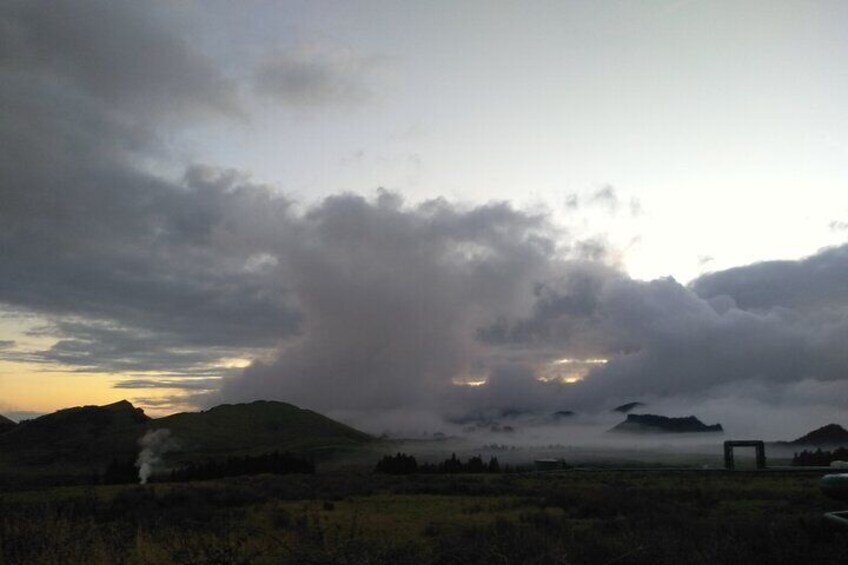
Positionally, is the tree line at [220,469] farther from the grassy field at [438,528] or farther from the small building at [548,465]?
the grassy field at [438,528]

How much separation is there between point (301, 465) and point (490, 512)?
89.8 meters

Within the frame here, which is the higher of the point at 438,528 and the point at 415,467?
the point at 438,528

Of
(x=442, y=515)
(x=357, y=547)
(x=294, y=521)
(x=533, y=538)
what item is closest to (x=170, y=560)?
(x=357, y=547)

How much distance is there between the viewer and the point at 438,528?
72.9ft

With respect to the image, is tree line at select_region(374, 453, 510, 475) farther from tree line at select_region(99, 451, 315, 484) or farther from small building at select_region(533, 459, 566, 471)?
tree line at select_region(99, 451, 315, 484)

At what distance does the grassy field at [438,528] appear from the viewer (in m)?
11.6

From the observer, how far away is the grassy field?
1162 cm

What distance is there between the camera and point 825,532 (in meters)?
13.0

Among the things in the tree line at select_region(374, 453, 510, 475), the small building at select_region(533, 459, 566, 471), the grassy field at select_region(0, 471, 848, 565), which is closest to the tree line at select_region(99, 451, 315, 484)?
the tree line at select_region(374, 453, 510, 475)

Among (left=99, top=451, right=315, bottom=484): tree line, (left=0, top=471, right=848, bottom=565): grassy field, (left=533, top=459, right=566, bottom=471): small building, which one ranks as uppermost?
(left=0, top=471, right=848, bottom=565): grassy field

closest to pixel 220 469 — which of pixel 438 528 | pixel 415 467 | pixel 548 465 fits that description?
pixel 415 467

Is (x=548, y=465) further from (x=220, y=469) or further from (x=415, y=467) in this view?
(x=220, y=469)

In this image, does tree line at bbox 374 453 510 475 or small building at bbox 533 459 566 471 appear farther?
tree line at bbox 374 453 510 475

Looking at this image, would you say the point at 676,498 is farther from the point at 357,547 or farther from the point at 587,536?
the point at 357,547
